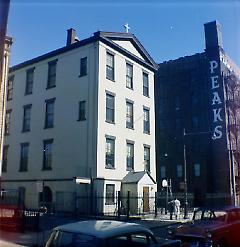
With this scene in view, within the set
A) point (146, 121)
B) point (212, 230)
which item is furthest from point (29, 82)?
point (212, 230)

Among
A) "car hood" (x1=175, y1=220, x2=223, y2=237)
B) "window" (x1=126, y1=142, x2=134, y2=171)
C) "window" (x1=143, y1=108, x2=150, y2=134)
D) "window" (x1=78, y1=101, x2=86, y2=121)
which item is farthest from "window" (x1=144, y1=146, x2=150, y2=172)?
"car hood" (x1=175, y1=220, x2=223, y2=237)

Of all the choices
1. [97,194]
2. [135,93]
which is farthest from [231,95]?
[97,194]

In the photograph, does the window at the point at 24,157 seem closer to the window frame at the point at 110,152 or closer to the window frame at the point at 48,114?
the window frame at the point at 48,114

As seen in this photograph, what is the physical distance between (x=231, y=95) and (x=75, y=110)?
26.3m

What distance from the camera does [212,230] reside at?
10914 millimetres

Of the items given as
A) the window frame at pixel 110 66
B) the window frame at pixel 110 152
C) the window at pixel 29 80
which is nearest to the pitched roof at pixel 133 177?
the window frame at pixel 110 152

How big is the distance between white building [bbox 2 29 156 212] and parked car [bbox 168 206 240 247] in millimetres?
14800

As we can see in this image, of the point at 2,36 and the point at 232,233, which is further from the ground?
the point at 2,36

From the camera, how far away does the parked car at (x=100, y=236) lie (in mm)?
6215

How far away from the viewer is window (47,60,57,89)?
31469 mm

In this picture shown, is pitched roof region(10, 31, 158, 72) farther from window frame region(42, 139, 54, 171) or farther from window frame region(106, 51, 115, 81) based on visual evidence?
window frame region(42, 139, 54, 171)

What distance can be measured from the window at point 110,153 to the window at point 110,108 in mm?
1635

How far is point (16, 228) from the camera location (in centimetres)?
1781

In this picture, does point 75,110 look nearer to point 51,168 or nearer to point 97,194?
point 51,168
